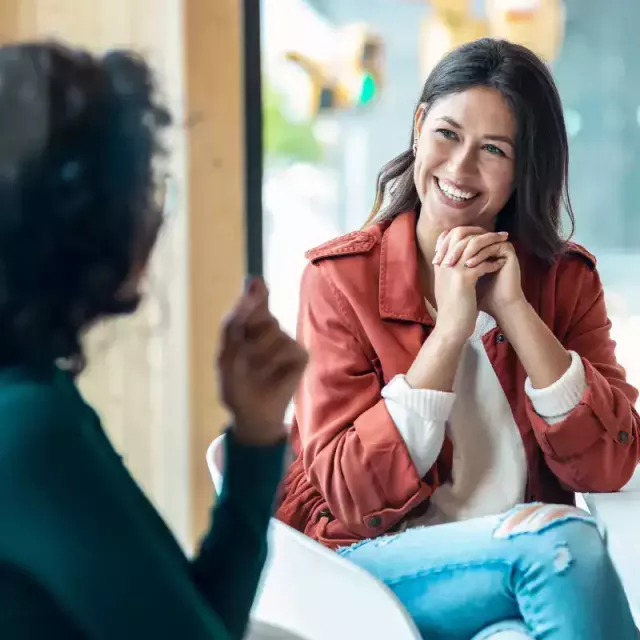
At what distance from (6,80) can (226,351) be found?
0.49ft

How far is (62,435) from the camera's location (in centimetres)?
29

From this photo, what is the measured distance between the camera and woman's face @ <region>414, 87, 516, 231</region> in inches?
25.1

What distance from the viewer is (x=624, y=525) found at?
2.17ft

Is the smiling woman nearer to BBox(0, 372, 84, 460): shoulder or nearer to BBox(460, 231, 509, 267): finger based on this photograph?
BBox(460, 231, 509, 267): finger

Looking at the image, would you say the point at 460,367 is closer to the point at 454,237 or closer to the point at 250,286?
the point at 454,237

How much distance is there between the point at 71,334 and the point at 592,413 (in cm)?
45

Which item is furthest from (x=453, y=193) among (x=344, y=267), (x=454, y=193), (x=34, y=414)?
(x=34, y=414)

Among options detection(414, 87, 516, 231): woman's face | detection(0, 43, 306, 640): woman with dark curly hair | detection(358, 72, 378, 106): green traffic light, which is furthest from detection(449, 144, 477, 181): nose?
detection(0, 43, 306, 640): woman with dark curly hair

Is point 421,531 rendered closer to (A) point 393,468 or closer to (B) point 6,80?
(A) point 393,468

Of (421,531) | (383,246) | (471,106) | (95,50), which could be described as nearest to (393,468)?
(421,531)

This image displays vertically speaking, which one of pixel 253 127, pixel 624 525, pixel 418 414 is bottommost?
pixel 624 525

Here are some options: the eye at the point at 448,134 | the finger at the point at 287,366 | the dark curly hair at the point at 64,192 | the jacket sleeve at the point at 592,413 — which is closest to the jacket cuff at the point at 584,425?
the jacket sleeve at the point at 592,413

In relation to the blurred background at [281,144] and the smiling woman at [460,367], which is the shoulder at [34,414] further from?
the smiling woman at [460,367]

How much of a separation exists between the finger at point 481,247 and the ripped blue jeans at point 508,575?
0.19 metres
